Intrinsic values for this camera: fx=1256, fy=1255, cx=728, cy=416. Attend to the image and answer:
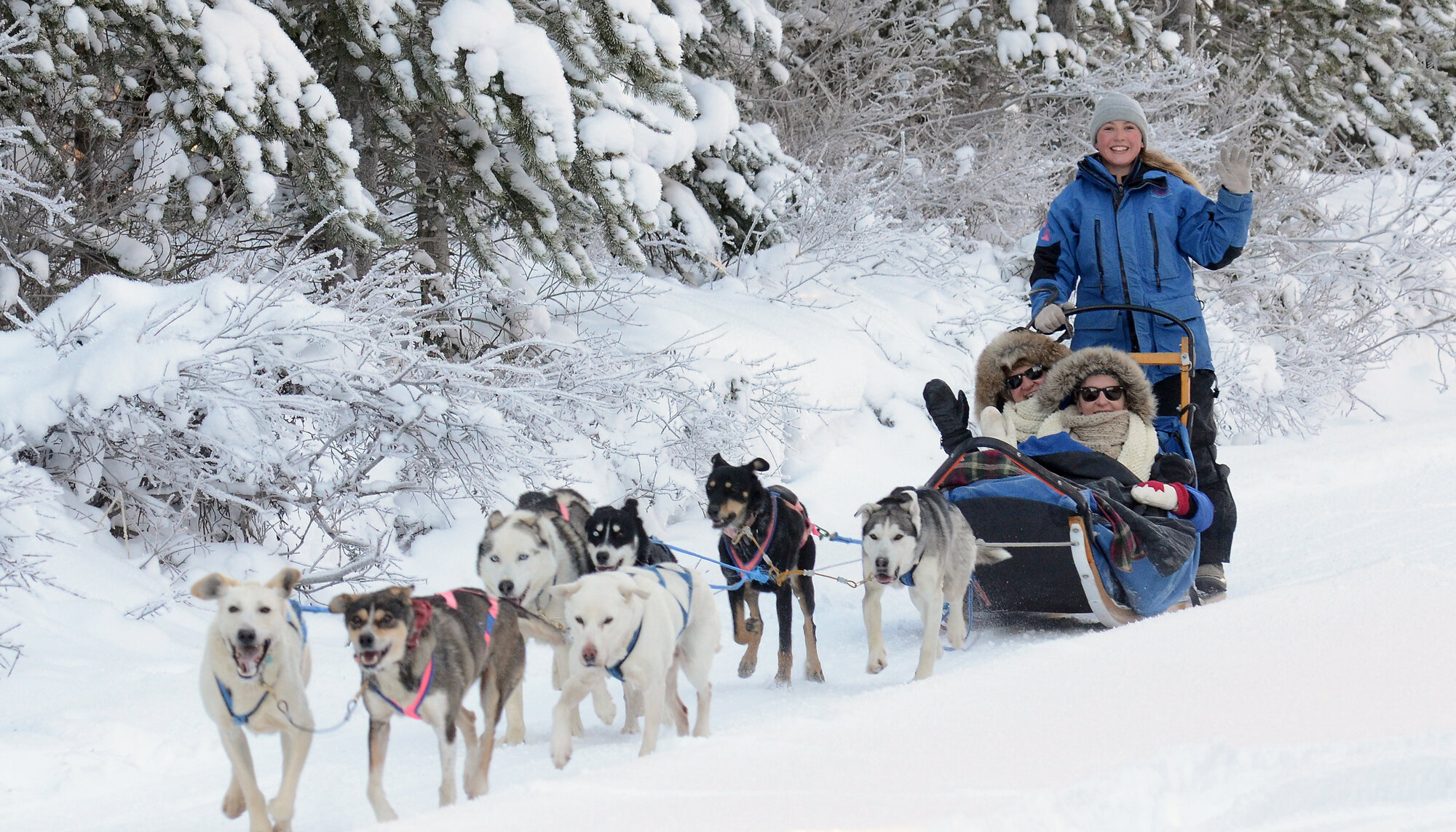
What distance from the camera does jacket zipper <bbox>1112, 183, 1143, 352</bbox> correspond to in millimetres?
5797

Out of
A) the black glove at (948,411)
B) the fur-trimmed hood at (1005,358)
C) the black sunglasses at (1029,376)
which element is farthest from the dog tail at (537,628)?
the black sunglasses at (1029,376)

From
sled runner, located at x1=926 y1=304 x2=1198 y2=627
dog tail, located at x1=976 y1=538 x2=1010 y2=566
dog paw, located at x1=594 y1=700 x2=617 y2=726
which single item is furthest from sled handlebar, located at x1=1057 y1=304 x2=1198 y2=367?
dog paw, located at x1=594 y1=700 x2=617 y2=726

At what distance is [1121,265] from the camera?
581cm

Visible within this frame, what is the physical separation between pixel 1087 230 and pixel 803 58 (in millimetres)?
7087

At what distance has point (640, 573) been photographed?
151 inches

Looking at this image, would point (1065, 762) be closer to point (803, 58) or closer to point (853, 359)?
point (853, 359)

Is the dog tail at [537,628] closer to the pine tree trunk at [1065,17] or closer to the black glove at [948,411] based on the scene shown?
the black glove at [948,411]

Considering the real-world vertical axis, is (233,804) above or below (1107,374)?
below

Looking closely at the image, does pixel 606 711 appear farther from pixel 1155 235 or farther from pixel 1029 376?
pixel 1155 235

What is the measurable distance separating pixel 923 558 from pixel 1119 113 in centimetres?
242

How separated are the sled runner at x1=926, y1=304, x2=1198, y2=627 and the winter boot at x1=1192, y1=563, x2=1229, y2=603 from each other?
1.01 ft

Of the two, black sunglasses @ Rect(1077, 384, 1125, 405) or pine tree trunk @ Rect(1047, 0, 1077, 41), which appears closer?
black sunglasses @ Rect(1077, 384, 1125, 405)

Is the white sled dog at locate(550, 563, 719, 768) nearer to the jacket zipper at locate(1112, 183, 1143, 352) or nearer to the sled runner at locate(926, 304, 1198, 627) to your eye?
the sled runner at locate(926, 304, 1198, 627)

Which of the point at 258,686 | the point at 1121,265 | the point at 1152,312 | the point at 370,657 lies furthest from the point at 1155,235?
the point at 258,686
